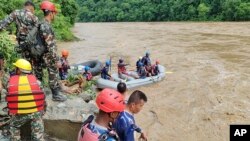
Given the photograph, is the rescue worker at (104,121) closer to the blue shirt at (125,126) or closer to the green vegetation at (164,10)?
the blue shirt at (125,126)

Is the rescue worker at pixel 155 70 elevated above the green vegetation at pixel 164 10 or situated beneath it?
situated beneath

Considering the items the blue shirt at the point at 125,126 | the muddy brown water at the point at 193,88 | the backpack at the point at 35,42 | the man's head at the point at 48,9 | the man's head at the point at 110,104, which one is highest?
the man's head at the point at 48,9

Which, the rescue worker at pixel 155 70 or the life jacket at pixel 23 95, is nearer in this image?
the life jacket at pixel 23 95

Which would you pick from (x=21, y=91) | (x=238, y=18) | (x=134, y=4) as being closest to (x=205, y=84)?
(x=21, y=91)

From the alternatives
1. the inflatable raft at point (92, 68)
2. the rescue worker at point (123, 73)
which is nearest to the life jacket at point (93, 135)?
the inflatable raft at point (92, 68)

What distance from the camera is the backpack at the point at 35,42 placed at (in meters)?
4.89

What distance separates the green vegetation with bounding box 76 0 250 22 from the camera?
4084cm

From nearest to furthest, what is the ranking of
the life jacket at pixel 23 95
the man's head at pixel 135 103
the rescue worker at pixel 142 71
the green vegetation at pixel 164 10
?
the man's head at pixel 135 103 < the life jacket at pixel 23 95 < the rescue worker at pixel 142 71 < the green vegetation at pixel 164 10

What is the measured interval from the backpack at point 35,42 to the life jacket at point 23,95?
1.32 m

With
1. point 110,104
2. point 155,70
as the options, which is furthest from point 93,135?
point 155,70

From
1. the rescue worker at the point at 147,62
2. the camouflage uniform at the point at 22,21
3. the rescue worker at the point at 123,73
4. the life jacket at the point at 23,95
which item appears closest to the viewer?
the life jacket at the point at 23,95

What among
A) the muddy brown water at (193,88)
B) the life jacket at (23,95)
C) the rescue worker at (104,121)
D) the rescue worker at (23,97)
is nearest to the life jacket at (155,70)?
the muddy brown water at (193,88)

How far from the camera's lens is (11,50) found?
6.89m

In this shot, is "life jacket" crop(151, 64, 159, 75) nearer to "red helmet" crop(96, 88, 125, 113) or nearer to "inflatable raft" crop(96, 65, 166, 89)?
"inflatable raft" crop(96, 65, 166, 89)
